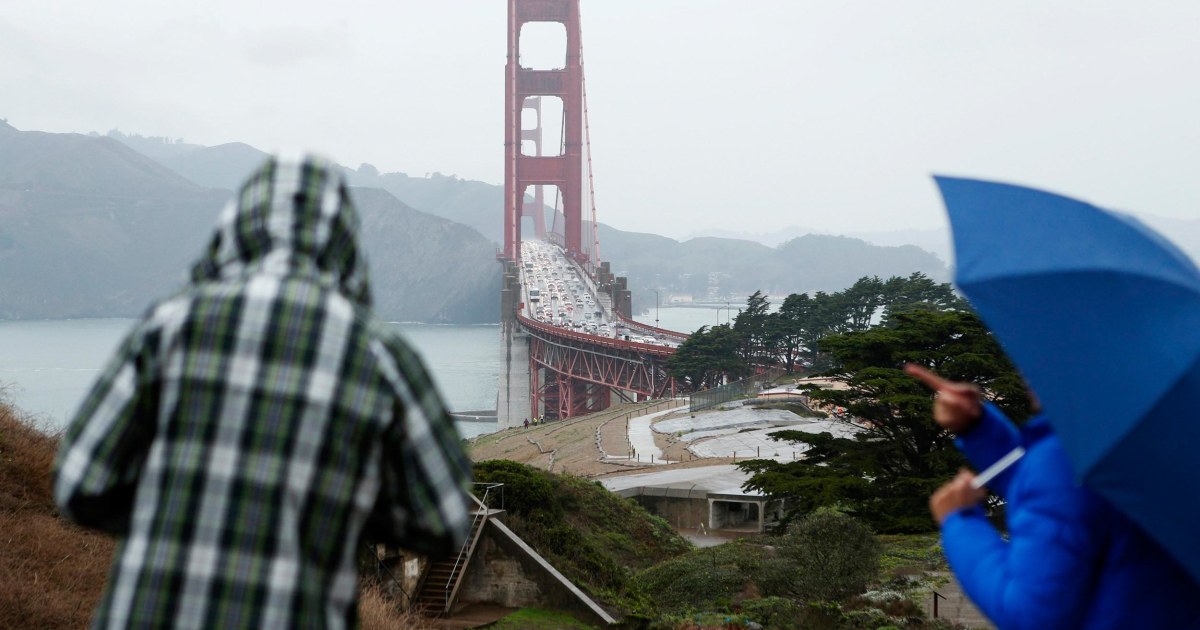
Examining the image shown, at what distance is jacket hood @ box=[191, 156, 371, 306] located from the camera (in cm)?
161

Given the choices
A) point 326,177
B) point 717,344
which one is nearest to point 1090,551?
point 326,177

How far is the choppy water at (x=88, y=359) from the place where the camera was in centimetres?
5775

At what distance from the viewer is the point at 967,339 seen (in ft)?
54.6

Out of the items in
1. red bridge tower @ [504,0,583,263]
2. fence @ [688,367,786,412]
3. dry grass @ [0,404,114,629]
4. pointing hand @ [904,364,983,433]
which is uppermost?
red bridge tower @ [504,0,583,263]

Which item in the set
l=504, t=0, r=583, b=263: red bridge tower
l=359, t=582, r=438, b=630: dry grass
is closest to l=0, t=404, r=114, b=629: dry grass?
l=359, t=582, r=438, b=630: dry grass

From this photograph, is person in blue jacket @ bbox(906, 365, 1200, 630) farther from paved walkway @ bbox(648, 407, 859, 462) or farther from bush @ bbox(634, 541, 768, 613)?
paved walkway @ bbox(648, 407, 859, 462)

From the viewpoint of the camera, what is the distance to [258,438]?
1.54 metres

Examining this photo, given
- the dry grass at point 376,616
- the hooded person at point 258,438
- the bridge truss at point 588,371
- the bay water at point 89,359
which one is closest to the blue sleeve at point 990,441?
the hooded person at point 258,438

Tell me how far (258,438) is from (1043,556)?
4.12ft

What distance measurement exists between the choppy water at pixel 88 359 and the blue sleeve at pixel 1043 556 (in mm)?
26451

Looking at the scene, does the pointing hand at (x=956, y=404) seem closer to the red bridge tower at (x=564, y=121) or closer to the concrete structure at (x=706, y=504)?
the concrete structure at (x=706, y=504)

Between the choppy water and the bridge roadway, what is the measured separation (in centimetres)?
498

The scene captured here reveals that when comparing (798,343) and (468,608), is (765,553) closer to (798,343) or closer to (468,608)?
(468,608)

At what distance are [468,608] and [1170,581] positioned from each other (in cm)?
929
